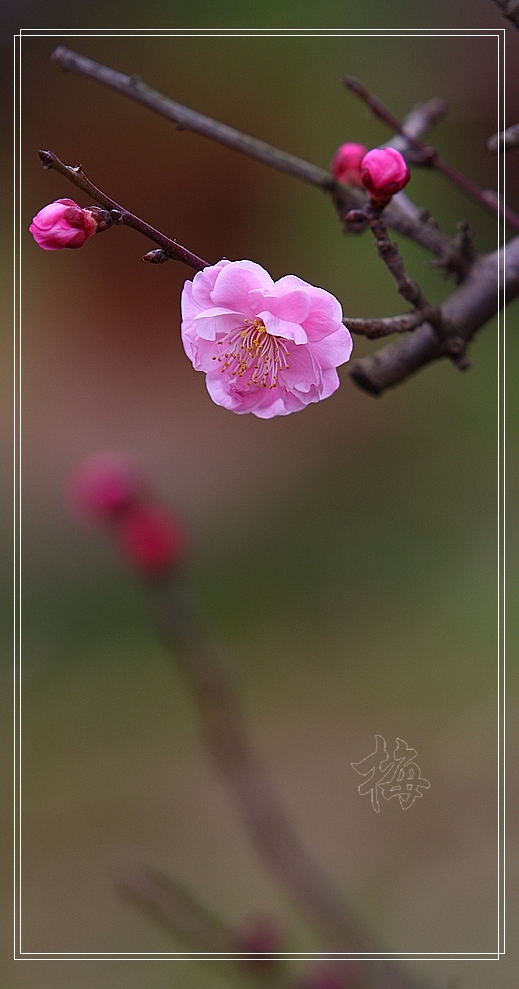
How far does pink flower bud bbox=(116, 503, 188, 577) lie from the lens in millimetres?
721

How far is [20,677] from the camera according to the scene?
590 millimetres

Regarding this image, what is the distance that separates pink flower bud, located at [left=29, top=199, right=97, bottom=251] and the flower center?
88 mm

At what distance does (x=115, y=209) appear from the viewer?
0.30 m

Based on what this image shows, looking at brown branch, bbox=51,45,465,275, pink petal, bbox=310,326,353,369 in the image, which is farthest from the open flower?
brown branch, bbox=51,45,465,275

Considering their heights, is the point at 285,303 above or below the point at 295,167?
below

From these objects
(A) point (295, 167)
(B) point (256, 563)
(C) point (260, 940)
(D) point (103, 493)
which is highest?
(A) point (295, 167)

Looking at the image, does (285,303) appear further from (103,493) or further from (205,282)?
(103,493)

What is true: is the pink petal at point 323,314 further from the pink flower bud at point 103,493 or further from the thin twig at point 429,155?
the pink flower bud at point 103,493

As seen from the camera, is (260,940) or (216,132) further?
(260,940)

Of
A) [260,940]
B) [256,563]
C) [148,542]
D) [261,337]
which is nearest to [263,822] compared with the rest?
[260,940]

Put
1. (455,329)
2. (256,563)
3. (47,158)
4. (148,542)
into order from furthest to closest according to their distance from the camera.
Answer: (256,563) < (148,542) < (455,329) < (47,158)

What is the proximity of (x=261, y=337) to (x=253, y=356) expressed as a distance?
1 cm

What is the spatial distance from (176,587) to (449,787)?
325mm

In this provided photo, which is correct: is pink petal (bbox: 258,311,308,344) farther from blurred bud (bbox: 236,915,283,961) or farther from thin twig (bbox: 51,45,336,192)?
blurred bud (bbox: 236,915,283,961)
